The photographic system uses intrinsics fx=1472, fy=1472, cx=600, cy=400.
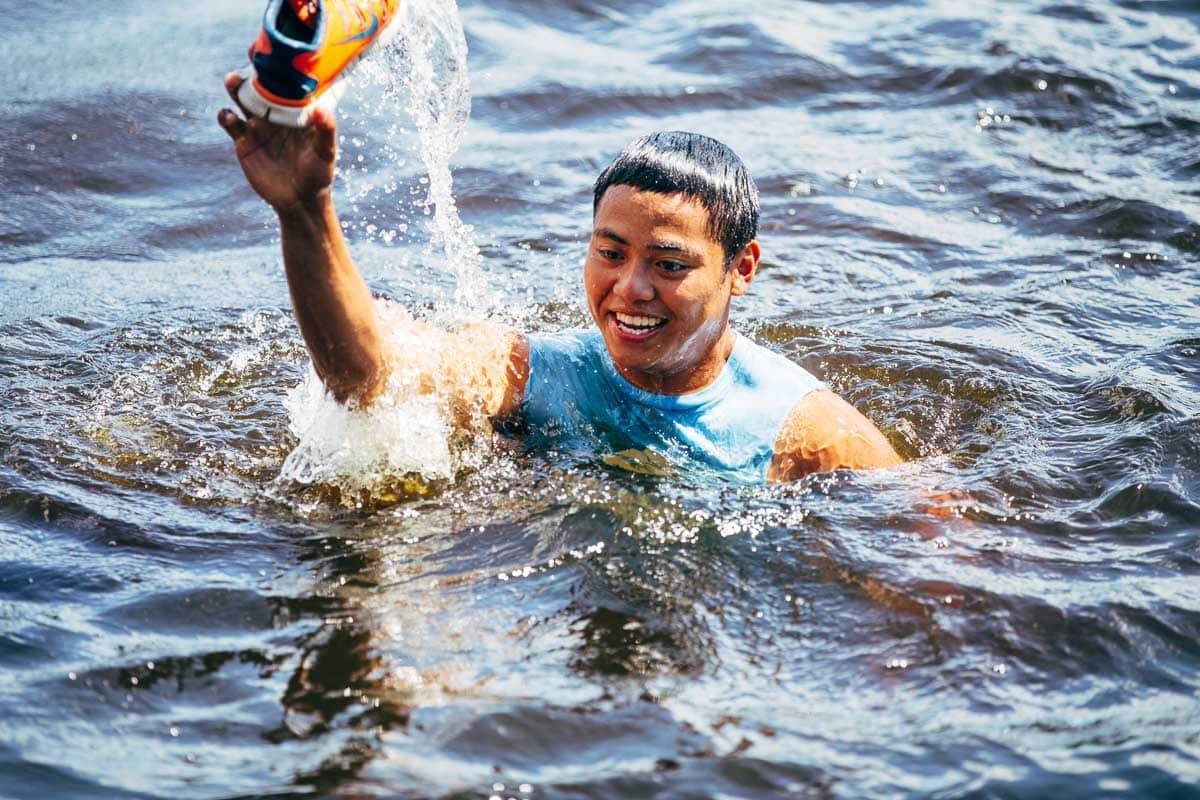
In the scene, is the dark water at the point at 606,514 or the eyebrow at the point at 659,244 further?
the eyebrow at the point at 659,244

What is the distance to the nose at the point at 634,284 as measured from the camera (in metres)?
4.61

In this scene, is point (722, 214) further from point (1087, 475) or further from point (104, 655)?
point (104, 655)

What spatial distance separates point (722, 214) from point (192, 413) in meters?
2.16

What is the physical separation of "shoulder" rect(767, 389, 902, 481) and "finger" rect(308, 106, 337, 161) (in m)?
1.96

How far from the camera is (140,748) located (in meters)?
3.43

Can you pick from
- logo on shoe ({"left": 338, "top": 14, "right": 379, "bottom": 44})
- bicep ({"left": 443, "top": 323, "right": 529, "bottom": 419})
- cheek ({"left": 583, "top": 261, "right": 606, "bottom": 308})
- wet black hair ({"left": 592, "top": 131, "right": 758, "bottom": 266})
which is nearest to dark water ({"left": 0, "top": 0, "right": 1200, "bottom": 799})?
bicep ({"left": 443, "top": 323, "right": 529, "bottom": 419})

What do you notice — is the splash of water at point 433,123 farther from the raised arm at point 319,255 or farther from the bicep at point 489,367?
the bicep at point 489,367

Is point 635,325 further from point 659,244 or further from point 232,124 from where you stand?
point 232,124

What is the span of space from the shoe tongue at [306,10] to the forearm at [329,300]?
0.43m

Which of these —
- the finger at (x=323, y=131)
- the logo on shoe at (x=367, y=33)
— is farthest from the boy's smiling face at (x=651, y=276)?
the finger at (x=323, y=131)

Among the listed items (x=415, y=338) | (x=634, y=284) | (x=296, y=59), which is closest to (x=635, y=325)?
(x=634, y=284)

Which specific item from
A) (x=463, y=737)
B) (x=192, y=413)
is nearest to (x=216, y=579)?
(x=463, y=737)

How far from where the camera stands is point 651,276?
15.3 ft

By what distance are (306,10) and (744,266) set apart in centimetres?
199
